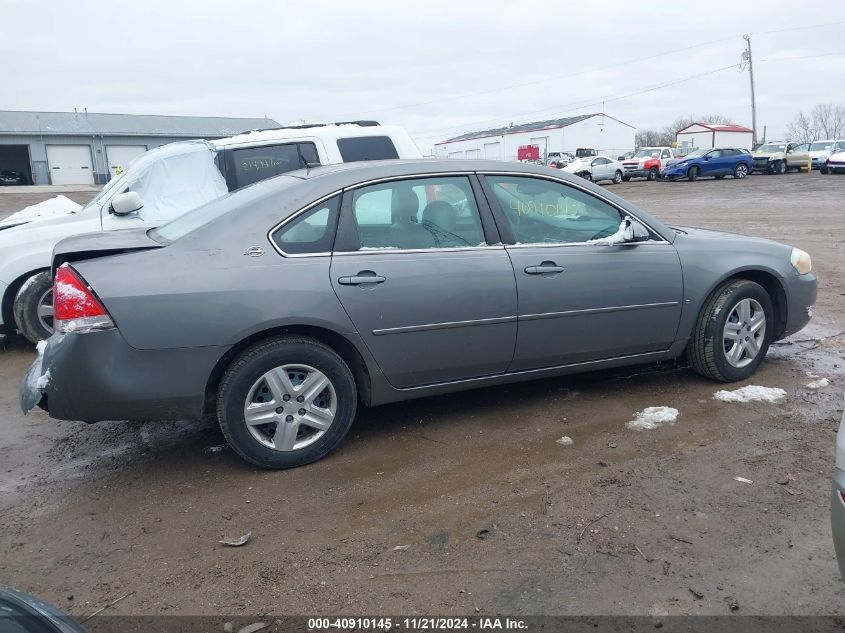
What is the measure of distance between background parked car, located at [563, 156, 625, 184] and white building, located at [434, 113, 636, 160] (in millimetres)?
25952

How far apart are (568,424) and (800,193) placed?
82.1 feet

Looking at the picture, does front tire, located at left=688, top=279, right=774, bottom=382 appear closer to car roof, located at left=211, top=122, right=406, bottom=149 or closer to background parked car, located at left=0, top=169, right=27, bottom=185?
car roof, located at left=211, top=122, right=406, bottom=149

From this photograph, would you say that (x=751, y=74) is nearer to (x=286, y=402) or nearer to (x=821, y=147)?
(x=821, y=147)

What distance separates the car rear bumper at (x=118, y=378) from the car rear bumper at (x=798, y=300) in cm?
391

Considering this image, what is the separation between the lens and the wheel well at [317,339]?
147 inches

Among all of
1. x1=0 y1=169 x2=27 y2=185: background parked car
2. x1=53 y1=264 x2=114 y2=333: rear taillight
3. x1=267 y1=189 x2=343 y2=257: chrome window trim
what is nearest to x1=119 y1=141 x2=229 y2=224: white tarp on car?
x1=267 y1=189 x2=343 y2=257: chrome window trim

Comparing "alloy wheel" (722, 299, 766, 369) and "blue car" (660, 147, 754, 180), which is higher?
"blue car" (660, 147, 754, 180)

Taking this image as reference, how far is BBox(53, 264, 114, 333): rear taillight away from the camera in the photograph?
3482 millimetres

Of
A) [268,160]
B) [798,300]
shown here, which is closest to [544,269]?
[798,300]

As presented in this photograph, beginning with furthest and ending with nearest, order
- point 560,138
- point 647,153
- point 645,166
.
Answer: point 560,138, point 647,153, point 645,166

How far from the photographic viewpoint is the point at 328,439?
3928mm

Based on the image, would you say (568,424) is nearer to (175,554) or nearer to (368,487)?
(368,487)

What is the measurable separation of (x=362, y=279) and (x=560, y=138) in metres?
65.3

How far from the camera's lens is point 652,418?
442cm
